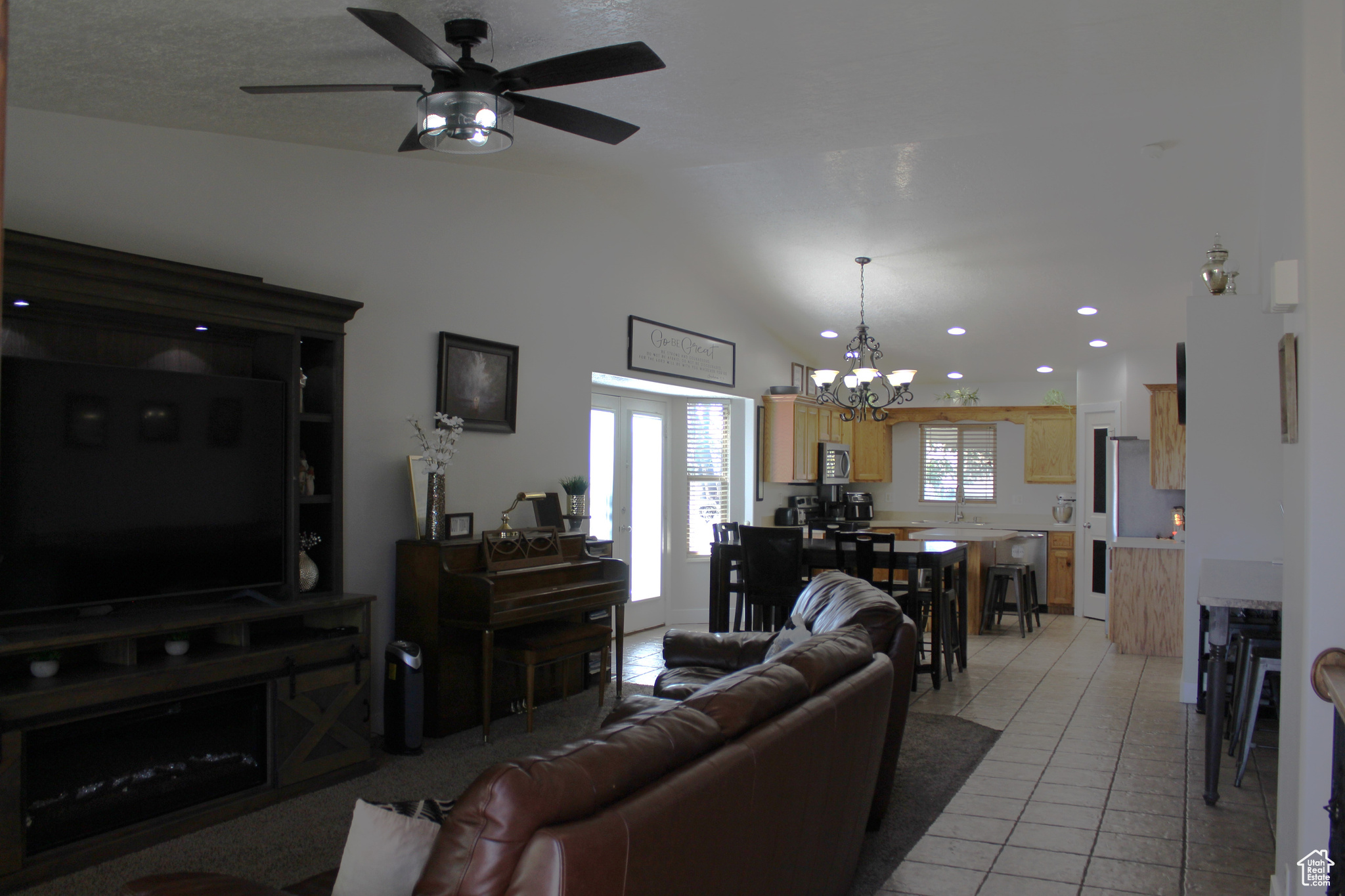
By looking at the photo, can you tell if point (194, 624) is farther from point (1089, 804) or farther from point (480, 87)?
point (1089, 804)

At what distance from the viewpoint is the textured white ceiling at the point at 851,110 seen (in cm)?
300

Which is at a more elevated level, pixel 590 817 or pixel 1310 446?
pixel 1310 446

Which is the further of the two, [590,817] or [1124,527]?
[1124,527]

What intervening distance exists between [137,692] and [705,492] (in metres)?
5.60

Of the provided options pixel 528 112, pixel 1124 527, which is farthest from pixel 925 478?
pixel 528 112

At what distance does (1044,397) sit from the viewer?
31.4 ft

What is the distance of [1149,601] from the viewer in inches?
275

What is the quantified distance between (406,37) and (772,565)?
4.13 metres

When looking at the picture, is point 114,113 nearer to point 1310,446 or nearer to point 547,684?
point 547,684

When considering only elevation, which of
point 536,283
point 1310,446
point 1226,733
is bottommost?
point 1226,733

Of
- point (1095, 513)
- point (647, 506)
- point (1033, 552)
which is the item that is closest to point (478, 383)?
point (647, 506)

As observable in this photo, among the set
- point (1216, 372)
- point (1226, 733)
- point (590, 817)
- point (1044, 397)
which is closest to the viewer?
point (590, 817)

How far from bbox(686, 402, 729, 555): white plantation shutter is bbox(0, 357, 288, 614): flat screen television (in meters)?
4.62

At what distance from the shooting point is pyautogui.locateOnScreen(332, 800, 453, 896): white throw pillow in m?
1.58
